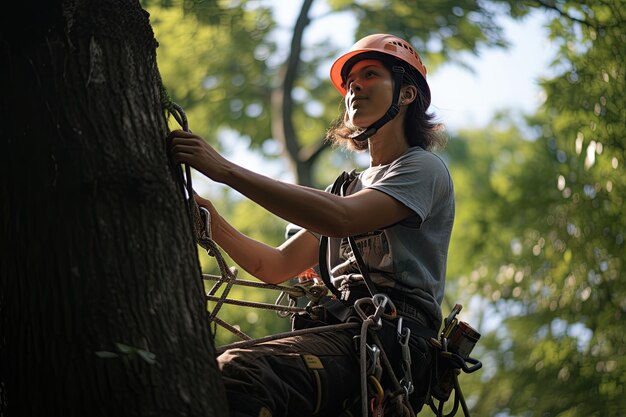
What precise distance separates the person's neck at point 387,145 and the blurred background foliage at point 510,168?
3956 mm

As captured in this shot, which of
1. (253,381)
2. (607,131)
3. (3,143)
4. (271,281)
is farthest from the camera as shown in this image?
(607,131)

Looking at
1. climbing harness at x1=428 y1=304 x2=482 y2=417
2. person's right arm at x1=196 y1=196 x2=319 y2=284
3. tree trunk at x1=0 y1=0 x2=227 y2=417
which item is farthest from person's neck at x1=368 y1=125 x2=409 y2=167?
tree trunk at x1=0 y1=0 x2=227 y2=417

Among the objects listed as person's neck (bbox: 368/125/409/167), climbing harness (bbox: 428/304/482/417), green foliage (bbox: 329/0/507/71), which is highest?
green foliage (bbox: 329/0/507/71)

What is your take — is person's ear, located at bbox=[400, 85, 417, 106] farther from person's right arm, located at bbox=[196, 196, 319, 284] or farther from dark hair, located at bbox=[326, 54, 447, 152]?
person's right arm, located at bbox=[196, 196, 319, 284]

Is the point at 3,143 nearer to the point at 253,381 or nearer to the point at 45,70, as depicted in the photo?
the point at 45,70

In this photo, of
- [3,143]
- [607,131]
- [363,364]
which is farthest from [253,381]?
[607,131]

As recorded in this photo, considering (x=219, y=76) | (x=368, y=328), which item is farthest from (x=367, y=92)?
(x=219, y=76)

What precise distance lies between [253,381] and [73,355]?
632mm

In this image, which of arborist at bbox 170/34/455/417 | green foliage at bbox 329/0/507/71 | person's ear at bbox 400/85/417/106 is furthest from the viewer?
green foliage at bbox 329/0/507/71

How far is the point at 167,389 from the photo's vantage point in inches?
87.3

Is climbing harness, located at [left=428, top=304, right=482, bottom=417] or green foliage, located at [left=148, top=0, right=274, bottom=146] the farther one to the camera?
green foliage, located at [left=148, top=0, right=274, bottom=146]

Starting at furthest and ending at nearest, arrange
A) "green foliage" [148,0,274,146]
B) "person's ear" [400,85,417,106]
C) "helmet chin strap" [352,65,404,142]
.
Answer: "green foliage" [148,0,274,146], "person's ear" [400,85,417,106], "helmet chin strap" [352,65,404,142]

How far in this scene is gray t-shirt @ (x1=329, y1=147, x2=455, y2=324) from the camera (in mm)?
3371

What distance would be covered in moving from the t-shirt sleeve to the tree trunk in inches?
39.3
